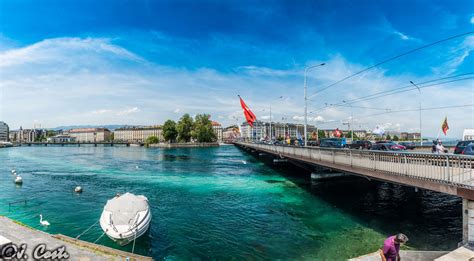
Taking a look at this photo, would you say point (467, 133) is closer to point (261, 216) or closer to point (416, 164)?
point (416, 164)

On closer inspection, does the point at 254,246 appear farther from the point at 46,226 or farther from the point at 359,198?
the point at 359,198

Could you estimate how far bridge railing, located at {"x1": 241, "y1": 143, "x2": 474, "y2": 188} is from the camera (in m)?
12.3

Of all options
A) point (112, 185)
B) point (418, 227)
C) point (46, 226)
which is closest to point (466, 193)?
point (418, 227)

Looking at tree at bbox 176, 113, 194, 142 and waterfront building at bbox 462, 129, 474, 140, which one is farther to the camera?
tree at bbox 176, 113, 194, 142

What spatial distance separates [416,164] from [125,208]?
16071 mm

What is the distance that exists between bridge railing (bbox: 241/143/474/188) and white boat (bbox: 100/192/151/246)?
14587mm

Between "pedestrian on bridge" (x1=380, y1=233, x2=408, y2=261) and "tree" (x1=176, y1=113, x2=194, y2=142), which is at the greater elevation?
"tree" (x1=176, y1=113, x2=194, y2=142)

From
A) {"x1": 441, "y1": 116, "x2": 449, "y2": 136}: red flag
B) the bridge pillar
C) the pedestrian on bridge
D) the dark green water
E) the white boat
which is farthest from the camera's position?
{"x1": 441, "y1": 116, "x2": 449, "y2": 136}: red flag

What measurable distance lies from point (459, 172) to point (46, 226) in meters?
23.8

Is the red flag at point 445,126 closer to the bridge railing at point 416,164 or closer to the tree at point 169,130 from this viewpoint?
the bridge railing at point 416,164

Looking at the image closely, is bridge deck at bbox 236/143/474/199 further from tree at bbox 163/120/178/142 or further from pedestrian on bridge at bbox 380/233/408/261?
tree at bbox 163/120/178/142

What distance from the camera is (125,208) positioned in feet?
55.6

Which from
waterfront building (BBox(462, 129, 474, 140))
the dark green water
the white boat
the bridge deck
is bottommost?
the dark green water

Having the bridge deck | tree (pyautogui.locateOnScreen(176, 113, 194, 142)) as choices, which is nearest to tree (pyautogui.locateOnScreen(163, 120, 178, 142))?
tree (pyautogui.locateOnScreen(176, 113, 194, 142))
